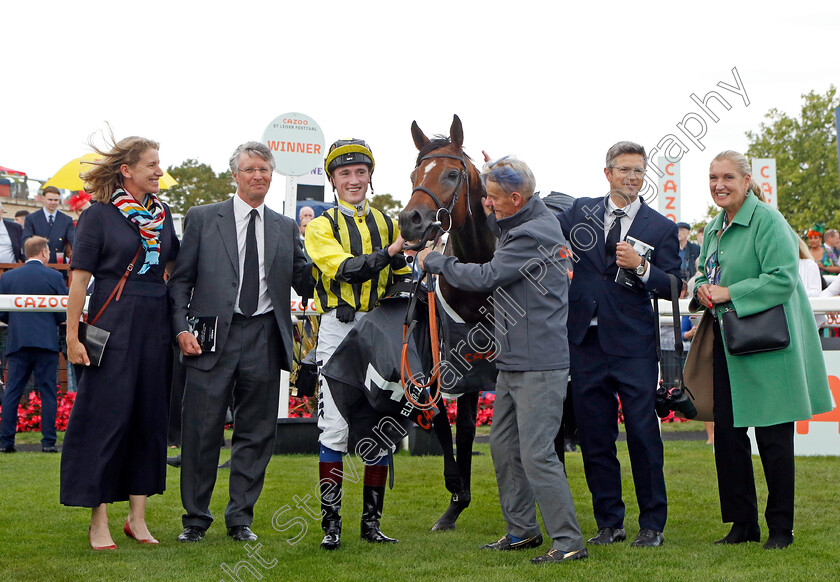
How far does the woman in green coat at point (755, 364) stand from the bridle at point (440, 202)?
49.5 inches

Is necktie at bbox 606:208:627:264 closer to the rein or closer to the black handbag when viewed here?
the black handbag

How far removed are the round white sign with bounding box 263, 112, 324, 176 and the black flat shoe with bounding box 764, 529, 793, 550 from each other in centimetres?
724

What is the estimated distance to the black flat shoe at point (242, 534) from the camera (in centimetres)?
457

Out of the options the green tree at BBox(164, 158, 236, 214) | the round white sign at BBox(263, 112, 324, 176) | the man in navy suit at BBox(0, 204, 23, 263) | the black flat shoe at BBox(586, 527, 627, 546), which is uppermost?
the green tree at BBox(164, 158, 236, 214)

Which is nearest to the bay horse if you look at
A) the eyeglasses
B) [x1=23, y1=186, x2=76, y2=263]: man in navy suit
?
the eyeglasses

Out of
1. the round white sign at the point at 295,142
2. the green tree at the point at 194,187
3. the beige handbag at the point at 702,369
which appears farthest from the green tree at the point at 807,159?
the beige handbag at the point at 702,369

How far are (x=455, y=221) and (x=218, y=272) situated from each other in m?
1.28

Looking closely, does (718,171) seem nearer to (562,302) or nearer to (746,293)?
(746,293)

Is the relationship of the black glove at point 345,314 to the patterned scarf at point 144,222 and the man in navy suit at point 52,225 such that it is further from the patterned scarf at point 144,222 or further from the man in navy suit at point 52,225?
the man in navy suit at point 52,225

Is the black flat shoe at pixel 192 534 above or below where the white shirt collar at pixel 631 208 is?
below

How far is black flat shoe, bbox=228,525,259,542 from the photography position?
4566 millimetres

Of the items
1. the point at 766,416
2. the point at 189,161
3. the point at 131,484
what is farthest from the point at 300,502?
the point at 189,161

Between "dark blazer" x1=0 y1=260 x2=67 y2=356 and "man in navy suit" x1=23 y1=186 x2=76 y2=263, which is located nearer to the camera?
"dark blazer" x1=0 y1=260 x2=67 y2=356

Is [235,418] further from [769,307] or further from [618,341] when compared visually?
[769,307]
